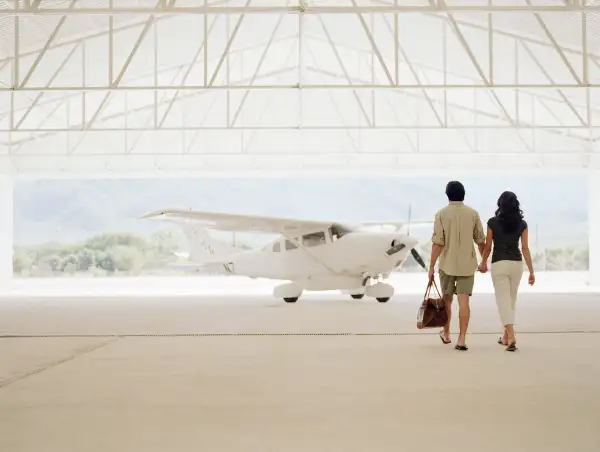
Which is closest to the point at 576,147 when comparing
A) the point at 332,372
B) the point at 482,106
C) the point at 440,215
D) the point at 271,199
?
the point at 482,106

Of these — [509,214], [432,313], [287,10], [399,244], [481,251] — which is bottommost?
[432,313]

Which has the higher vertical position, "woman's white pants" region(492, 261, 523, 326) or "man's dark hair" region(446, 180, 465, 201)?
"man's dark hair" region(446, 180, 465, 201)

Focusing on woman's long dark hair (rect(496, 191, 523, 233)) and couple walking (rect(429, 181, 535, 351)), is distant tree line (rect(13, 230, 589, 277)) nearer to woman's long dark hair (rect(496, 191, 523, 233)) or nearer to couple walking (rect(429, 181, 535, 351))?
couple walking (rect(429, 181, 535, 351))

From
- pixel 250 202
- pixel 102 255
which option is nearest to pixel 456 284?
pixel 102 255

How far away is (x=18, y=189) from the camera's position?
6275cm

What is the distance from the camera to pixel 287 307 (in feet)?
46.7

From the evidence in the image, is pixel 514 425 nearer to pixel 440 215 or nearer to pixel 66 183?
pixel 440 215

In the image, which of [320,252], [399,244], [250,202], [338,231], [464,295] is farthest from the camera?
[250,202]

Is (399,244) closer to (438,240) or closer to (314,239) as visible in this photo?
(314,239)

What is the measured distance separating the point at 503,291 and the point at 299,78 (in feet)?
43.2

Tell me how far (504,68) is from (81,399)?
62.2ft

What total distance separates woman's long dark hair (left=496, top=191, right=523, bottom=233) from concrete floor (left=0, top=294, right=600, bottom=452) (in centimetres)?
109

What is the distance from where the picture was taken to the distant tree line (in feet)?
164

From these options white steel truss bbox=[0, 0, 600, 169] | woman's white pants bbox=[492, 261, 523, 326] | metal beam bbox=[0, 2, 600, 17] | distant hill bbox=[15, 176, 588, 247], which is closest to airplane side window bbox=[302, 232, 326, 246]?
white steel truss bbox=[0, 0, 600, 169]
